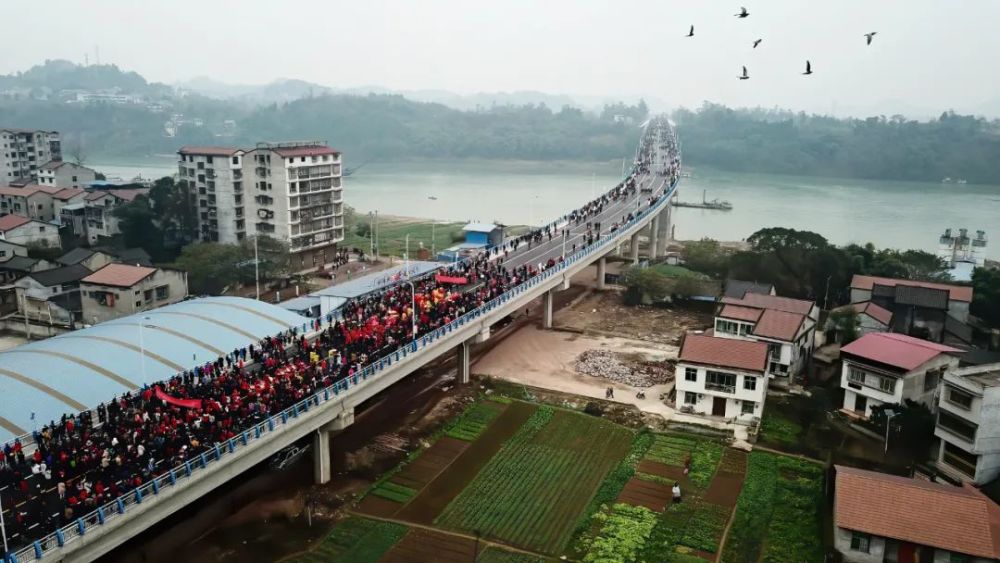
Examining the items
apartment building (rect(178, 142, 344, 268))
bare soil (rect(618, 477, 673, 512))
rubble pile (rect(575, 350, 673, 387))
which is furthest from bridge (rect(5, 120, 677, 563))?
apartment building (rect(178, 142, 344, 268))

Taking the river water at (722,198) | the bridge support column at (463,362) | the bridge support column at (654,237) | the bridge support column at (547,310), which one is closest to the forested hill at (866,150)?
the river water at (722,198)

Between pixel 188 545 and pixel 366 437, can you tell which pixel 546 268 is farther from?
pixel 188 545

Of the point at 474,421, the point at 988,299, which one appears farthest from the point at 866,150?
the point at 474,421

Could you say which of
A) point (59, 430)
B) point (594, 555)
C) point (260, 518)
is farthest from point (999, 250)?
point (59, 430)

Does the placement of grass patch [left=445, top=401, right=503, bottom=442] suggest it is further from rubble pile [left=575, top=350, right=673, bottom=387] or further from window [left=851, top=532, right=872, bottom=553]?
window [left=851, top=532, right=872, bottom=553]

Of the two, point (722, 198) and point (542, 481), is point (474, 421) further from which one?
point (722, 198)

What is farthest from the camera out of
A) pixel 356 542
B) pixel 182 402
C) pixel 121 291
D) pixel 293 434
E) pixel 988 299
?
pixel 988 299
